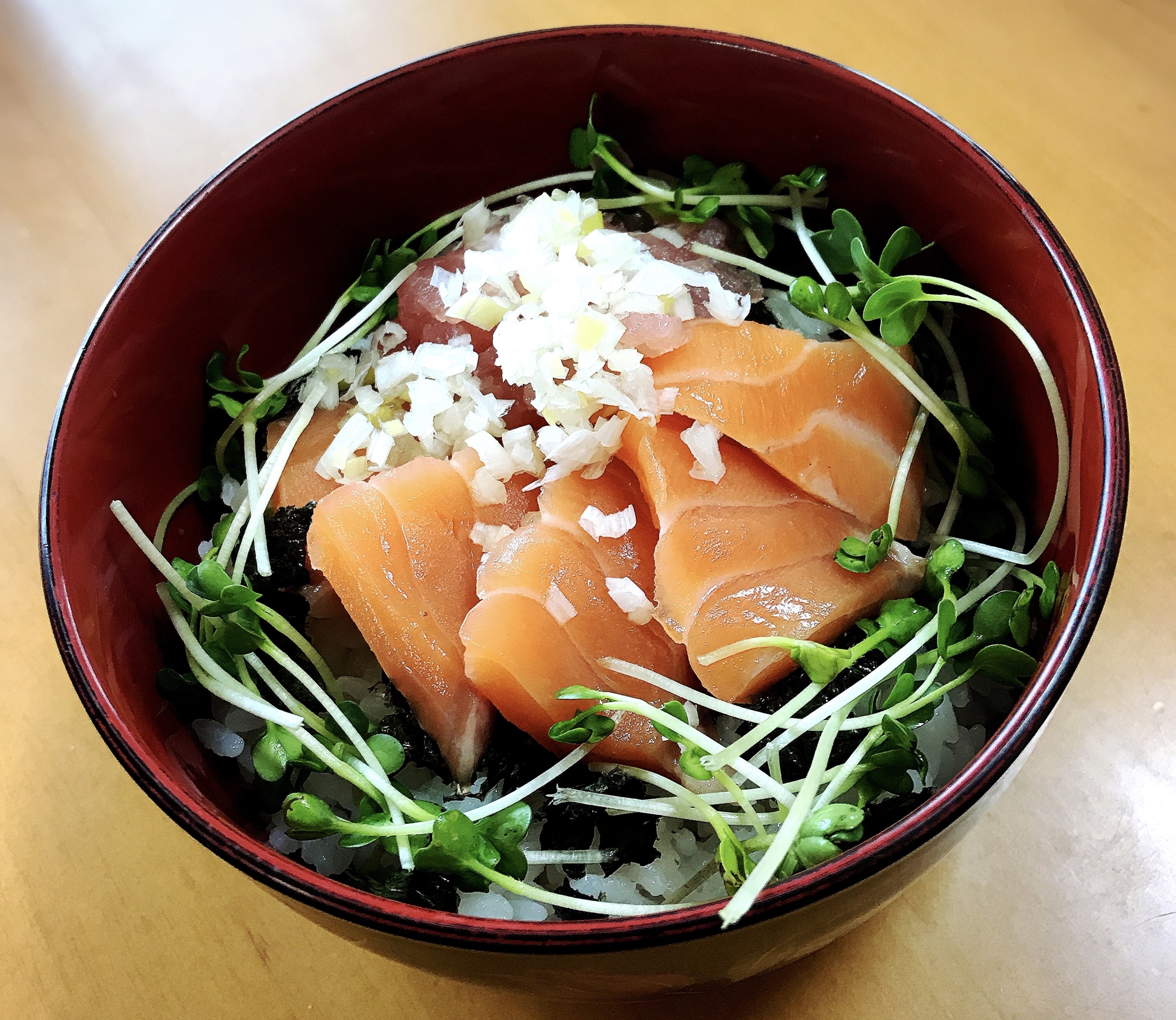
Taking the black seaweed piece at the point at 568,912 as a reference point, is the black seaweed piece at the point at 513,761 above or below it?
above

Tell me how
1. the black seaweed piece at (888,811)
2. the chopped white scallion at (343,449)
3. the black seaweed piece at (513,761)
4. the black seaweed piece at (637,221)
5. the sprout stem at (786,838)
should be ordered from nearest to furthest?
the sprout stem at (786,838)
the black seaweed piece at (888,811)
the black seaweed piece at (513,761)
the chopped white scallion at (343,449)
the black seaweed piece at (637,221)

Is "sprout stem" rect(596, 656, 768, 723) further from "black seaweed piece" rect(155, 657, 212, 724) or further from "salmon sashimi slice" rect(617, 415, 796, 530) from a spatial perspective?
"black seaweed piece" rect(155, 657, 212, 724)

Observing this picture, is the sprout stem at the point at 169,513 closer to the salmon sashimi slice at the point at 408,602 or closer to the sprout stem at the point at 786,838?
the salmon sashimi slice at the point at 408,602

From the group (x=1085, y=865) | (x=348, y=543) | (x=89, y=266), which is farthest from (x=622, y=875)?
(x=89, y=266)

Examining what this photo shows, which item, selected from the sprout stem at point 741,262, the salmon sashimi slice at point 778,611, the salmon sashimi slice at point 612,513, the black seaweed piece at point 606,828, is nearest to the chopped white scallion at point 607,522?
the salmon sashimi slice at point 612,513

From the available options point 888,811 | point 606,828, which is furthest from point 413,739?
point 888,811

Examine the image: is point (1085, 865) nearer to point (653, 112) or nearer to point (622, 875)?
point (622, 875)
